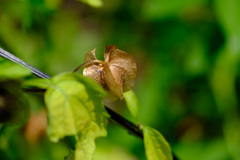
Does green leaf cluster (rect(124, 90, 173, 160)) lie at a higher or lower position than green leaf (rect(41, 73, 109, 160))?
lower

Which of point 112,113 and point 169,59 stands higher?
point 112,113

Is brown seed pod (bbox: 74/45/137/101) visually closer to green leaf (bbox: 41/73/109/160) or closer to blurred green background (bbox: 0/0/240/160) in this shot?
green leaf (bbox: 41/73/109/160)

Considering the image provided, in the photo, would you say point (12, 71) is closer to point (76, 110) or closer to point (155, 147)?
point (76, 110)

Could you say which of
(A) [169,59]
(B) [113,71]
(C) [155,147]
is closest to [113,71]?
(B) [113,71]

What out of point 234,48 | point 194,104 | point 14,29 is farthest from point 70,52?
point 234,48

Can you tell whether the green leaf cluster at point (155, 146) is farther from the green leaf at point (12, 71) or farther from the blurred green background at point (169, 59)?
the blurred green background at point (169, 59)

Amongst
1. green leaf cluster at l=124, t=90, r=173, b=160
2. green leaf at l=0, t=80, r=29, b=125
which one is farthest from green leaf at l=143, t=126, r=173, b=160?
green leaf at l=0, t=80, r=29, b=125
